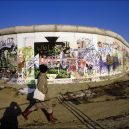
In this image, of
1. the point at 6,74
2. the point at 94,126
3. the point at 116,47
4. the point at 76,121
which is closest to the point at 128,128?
the point at 94,126

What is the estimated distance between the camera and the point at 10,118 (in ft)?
34.4

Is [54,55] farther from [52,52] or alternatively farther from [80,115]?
[80,115]

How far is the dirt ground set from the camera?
9203 millimetres

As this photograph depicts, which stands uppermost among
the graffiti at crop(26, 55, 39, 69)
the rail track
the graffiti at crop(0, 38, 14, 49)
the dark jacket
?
the graffiti at crop(0, 38, 14, 49)

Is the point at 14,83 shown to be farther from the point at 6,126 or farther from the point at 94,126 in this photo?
the point at 94,126

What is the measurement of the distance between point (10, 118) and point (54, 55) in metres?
8.42

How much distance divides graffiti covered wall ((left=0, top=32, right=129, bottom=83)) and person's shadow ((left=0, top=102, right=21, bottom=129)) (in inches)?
229

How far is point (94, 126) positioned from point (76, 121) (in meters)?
0.97

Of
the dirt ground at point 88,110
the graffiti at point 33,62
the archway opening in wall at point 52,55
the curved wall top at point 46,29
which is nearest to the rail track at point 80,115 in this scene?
the dirt ground at point 88,110

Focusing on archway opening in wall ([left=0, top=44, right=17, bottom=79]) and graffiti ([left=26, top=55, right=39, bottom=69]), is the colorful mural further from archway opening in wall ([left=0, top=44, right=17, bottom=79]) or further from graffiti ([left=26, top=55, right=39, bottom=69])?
graffiti ([left=26, top=55, right=39, bottom=69])

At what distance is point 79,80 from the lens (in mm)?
18906

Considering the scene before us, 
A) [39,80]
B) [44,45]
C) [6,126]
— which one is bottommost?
[6,126]

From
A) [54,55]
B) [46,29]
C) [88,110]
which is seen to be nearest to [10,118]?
[88,110]

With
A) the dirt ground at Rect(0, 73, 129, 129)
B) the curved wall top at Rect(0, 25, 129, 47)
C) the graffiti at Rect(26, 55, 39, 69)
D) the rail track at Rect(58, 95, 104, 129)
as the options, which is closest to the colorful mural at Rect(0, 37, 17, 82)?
the curved wall top at Rect(0, 25, 129, 47)
